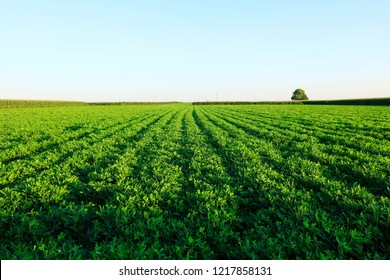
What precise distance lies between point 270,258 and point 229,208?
5.44 feet

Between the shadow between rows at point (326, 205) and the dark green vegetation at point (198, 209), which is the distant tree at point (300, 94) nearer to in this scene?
the dark green vegetation at point (198, 209)

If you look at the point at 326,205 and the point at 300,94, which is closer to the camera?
the point at 326,205

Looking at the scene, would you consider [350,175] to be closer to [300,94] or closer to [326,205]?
[326,205]

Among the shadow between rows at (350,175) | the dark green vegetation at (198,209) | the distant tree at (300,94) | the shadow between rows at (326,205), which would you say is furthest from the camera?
the distant tree at (300,94)

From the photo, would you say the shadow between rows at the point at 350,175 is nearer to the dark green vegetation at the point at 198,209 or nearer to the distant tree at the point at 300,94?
the dark green vegetation at the point at 198,209

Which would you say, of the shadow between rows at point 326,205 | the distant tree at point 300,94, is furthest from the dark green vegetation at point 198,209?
the distant tree at point 300,94

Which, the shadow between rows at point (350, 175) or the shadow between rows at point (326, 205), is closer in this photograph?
the shadow between rows at point (326, 205)

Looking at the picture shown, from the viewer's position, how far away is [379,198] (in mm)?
5359

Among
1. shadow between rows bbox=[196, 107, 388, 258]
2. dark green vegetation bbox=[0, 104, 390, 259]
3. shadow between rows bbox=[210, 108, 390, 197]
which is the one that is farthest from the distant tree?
shadow between rows bbox=[196, 107, 388, 258]

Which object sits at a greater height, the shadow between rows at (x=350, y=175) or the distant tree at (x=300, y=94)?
the distant tree at (x=300, y=94)

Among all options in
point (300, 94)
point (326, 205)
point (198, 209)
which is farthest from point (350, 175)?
point (300, 94)

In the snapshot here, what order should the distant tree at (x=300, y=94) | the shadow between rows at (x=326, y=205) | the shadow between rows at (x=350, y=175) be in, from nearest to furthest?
the shadow between rows at (x=326, y=205), the shadow between rows at (x=350, y=175), the distant tree at (x=300, y=94)
